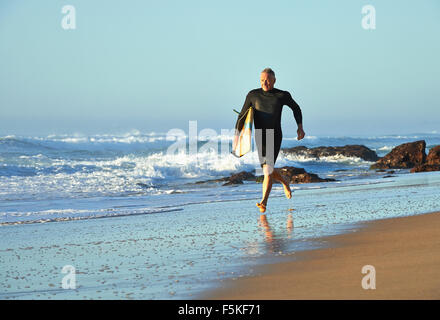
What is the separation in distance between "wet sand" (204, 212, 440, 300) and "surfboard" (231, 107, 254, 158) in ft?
7.60

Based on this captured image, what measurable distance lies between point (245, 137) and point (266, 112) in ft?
1.45

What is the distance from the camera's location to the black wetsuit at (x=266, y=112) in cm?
727

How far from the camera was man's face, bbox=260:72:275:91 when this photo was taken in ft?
23.5

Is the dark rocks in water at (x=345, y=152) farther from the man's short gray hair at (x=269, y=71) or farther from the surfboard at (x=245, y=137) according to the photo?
the man's short gray hair at (x=269, y=71)

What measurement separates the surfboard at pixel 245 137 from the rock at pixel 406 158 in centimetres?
1405

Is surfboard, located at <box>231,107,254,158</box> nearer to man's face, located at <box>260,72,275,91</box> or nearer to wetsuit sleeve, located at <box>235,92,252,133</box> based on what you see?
wetsuit sleeve, located at <box>235,92,252,133</box>

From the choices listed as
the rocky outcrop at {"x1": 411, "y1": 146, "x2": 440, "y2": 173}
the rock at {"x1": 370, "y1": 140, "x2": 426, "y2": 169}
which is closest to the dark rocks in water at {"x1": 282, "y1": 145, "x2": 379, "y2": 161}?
the rock at {"x1": 370, "y1": 140, "x2": 426, "y2": 169}

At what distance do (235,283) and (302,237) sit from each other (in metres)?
1.82

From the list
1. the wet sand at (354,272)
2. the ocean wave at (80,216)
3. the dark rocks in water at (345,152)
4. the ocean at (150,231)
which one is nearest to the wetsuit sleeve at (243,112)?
the ocean at (150,231)

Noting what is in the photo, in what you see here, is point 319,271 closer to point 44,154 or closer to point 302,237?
point 302,237

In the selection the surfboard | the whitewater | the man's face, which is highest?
the man's face

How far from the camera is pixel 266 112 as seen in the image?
7.29 meters

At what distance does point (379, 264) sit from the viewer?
4.11 meters

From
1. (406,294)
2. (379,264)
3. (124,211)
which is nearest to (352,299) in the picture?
(406,294)
